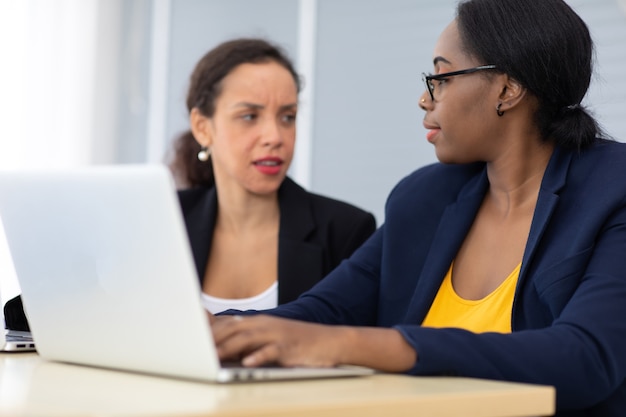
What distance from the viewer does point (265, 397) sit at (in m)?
0.93

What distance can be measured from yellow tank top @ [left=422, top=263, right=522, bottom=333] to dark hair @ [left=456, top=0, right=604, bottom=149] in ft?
0.99

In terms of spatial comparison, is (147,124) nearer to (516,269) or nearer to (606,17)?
(606,17)

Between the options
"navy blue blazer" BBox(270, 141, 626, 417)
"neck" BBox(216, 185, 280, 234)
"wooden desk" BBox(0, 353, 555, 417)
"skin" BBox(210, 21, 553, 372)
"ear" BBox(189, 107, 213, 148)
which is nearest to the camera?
"wooden desk" BBox(0, 353, 555, 417)

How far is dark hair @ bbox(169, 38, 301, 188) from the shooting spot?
10.5 ft

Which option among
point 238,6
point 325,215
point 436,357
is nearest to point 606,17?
point 325,215

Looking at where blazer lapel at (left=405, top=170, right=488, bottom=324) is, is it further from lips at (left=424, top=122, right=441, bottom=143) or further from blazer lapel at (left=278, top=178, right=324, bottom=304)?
blazer lapel at (left=278, top=178, right=324, bottom=304)

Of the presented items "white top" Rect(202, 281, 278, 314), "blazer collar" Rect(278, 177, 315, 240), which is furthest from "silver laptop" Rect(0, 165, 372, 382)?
"blazer collar" Rect(278, 177, 315, 240)

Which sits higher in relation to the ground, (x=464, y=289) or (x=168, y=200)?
(x=168, y=200)

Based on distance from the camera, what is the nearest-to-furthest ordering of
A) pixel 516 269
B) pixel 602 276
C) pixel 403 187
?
pixel 602 276, pixel 516 269, pixel 403 187

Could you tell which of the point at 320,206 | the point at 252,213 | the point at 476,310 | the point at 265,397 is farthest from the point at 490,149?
the point at 252,213

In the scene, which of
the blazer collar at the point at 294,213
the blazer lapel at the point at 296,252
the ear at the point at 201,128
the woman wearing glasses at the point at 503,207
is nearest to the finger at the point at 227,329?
the woman wearing glasses at the point at 503,207

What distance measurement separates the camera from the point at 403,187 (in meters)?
2.04

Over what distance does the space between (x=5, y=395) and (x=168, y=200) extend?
0.82 feet

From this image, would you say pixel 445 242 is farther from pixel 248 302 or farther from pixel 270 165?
pixel 270 165
